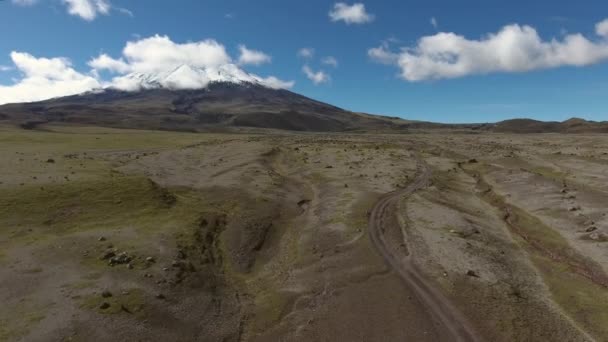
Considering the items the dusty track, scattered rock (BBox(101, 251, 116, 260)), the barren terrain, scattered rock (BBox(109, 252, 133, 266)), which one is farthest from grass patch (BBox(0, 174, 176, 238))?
the dusty track

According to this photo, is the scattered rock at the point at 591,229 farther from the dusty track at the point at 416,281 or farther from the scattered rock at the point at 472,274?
the scattered rock at the point at 472,274

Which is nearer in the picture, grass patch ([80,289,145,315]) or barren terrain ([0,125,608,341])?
grass patch ([80,289,145,315])

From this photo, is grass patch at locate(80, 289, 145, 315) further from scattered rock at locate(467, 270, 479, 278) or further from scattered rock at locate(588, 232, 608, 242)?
scattered rock at locate(588, 232, 608, 242)

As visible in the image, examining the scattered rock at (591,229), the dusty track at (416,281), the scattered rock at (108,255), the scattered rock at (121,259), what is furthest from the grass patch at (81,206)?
the scattered rock at (591,229)

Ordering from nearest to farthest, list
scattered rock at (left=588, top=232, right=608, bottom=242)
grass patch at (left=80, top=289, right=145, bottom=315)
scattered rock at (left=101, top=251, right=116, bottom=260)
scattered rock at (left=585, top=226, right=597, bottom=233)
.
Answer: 1. grass patch at (left=80, top=289, right=145, bottom=315)
2. scattered rock at (left=101, top=251, right=116, bottom=260)
3. scattered rock at (left=588, top=232, right=608, bottom=242)
4. scattered rock at (left=585, top=226, right=597, bottom=233)

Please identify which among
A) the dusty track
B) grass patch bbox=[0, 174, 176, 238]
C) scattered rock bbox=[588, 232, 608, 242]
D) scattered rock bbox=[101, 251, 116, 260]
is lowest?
the dusty track

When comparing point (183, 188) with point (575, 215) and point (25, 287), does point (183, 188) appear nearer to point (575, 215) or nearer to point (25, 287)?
point (25, 287)

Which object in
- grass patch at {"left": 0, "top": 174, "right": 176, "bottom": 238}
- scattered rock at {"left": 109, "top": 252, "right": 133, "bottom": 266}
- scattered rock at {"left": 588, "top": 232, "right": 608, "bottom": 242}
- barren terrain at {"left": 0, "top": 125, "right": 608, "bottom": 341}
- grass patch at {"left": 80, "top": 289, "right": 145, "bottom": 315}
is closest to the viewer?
grass patch at {"left": 80, "top": 289, "right": 145, "bottom": 315}
